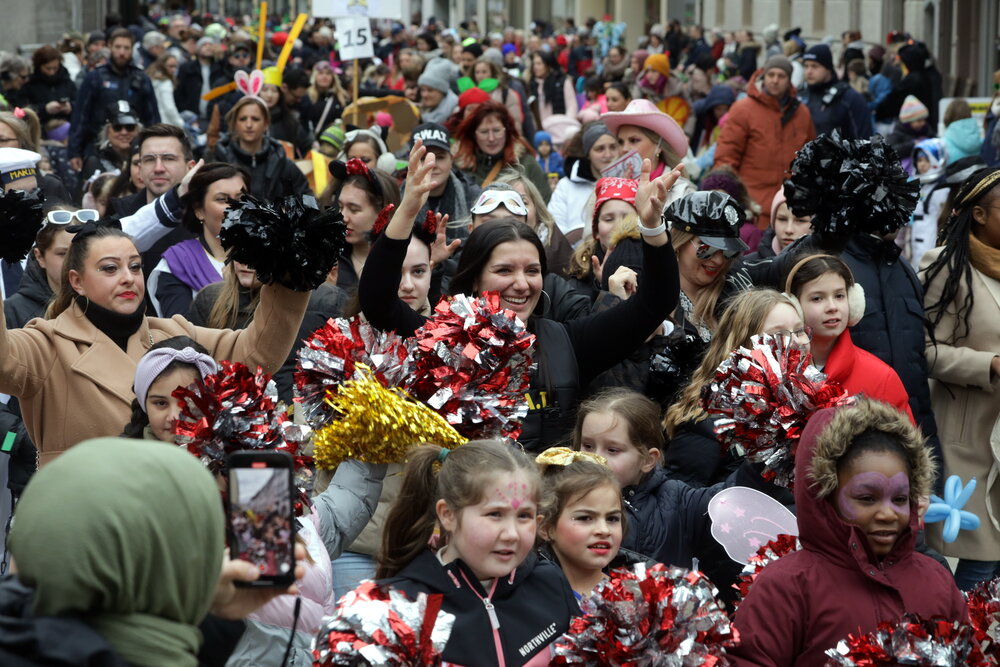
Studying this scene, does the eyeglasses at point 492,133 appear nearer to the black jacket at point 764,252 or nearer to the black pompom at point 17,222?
the black jacket at point 764,252

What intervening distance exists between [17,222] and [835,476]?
258 cm

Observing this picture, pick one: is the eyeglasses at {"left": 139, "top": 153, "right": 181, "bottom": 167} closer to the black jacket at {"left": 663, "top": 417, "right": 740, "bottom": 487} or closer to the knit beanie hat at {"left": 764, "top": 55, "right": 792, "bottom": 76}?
the black jacket at {"left": 663, "top": 417, "right": 740, "bottom": 487}

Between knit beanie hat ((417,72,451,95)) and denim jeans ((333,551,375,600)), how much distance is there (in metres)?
8.90

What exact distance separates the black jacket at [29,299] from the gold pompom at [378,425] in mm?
2767

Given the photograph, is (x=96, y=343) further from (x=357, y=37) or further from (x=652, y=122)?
(x=357, y=37)

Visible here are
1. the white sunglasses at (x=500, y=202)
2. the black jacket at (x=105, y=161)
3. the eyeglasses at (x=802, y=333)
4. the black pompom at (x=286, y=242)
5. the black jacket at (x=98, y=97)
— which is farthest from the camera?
the black jacket at (x=98, y=97)

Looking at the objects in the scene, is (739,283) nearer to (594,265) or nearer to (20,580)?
(594,265)

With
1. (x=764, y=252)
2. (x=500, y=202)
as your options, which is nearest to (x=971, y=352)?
(x=764, y=252)

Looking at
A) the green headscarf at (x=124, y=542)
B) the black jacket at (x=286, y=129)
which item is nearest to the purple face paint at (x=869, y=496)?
the green headscarf at (x=124, y=542)

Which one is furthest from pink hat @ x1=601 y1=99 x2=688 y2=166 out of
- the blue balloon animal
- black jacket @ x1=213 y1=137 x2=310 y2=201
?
the blue balloon animal

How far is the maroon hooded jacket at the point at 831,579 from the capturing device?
327 centimetres

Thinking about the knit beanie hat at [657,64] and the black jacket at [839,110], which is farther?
the knit beanie hat at [657,64]

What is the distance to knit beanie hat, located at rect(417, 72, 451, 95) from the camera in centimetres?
1277

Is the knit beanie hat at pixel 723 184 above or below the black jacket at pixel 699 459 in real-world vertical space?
above
